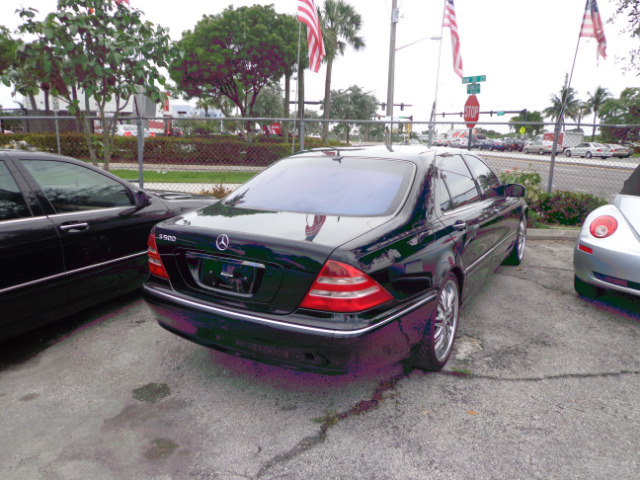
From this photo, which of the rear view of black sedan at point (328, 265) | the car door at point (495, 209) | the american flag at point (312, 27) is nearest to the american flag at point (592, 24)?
the american flag at point (312, 27)

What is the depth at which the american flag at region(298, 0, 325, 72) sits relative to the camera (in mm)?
11023

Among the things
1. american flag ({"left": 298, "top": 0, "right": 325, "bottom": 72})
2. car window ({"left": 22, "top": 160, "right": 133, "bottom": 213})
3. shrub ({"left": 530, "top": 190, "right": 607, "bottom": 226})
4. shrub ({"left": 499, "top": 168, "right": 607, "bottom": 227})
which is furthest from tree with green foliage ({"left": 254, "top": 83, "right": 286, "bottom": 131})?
car window ({"left": 22, "top": 160, "right": 133, "bottom": 213})

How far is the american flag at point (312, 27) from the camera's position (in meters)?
11.0

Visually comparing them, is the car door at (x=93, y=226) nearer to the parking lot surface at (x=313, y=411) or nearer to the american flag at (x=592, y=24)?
the parking lot surface at (x=313, y=411)

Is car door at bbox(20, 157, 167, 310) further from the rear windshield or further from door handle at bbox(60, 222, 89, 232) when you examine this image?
the rear windshield

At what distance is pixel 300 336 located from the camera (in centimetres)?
235

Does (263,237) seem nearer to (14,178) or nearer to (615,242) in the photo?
(14,178)

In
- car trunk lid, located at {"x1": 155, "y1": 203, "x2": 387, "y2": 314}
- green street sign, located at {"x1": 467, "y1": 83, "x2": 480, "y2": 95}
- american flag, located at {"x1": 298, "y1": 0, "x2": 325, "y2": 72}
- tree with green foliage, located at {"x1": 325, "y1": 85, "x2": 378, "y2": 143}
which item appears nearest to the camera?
car trunk lid, located at {"x1": 155, "y1": 203, "x2": 387, "y2": 314}

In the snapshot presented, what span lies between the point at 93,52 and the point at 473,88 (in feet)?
30.4

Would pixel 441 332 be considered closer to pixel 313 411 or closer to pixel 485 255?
pixel 313 411

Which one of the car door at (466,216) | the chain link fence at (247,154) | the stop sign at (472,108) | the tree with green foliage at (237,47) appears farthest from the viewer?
the tree with green foliage at (237,47)

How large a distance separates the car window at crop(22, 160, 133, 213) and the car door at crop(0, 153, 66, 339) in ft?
0.50

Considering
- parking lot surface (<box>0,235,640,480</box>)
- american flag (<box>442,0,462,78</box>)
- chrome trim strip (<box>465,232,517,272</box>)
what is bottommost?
parking lot surface (<box>0,235,640,480</box>)

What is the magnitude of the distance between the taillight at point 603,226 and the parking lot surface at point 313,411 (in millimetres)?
863
